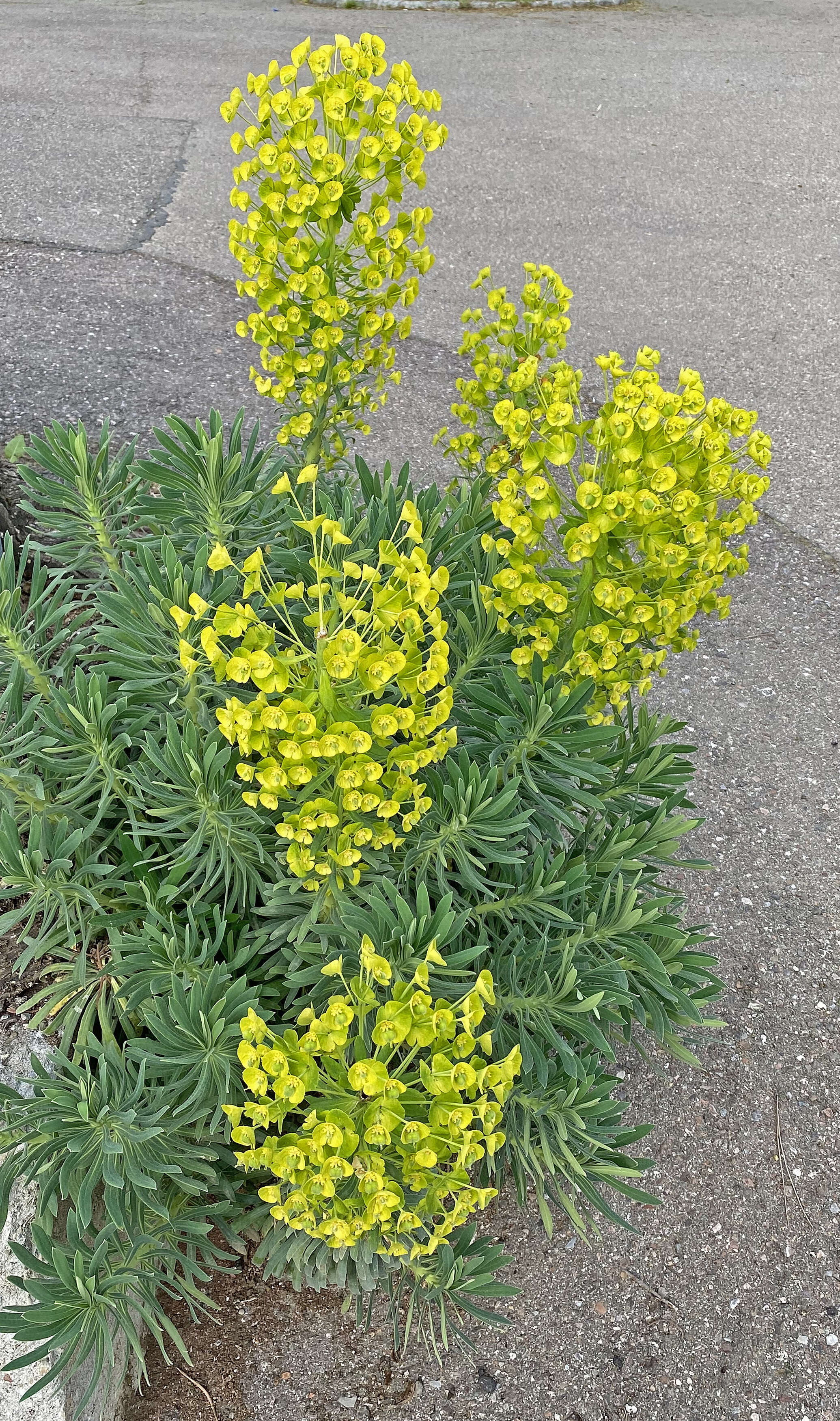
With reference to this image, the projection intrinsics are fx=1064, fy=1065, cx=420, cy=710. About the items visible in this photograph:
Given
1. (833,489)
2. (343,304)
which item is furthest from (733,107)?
(343,304)

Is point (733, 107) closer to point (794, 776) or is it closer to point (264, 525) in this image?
point (794, 776)

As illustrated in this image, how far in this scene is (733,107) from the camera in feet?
25.4

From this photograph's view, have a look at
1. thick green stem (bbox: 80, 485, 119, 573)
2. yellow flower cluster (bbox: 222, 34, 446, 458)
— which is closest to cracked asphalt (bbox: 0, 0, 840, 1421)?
thick green stem (bbox: 80, 485, 119, 573)

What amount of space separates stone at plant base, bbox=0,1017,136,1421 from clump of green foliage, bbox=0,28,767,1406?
0.06 meters

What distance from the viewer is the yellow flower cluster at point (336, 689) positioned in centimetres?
141

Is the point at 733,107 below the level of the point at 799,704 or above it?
above

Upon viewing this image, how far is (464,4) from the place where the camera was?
9.09 m

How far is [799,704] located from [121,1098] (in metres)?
2.78

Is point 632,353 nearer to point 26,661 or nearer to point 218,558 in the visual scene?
point 26,661

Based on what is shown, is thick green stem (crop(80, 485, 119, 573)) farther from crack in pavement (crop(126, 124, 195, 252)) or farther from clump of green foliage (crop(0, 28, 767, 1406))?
crack in pavement (crop(126, 124, 195, 252))

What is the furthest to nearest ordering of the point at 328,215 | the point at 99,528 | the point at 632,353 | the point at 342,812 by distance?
1. the point at 632,353
2. the point at 99,528
3. the point at 328,215
4. the point at 342,812

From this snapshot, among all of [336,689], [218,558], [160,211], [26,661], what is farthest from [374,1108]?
[160,211]

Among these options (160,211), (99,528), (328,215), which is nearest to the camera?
(328,215)

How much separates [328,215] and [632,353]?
3379mm
